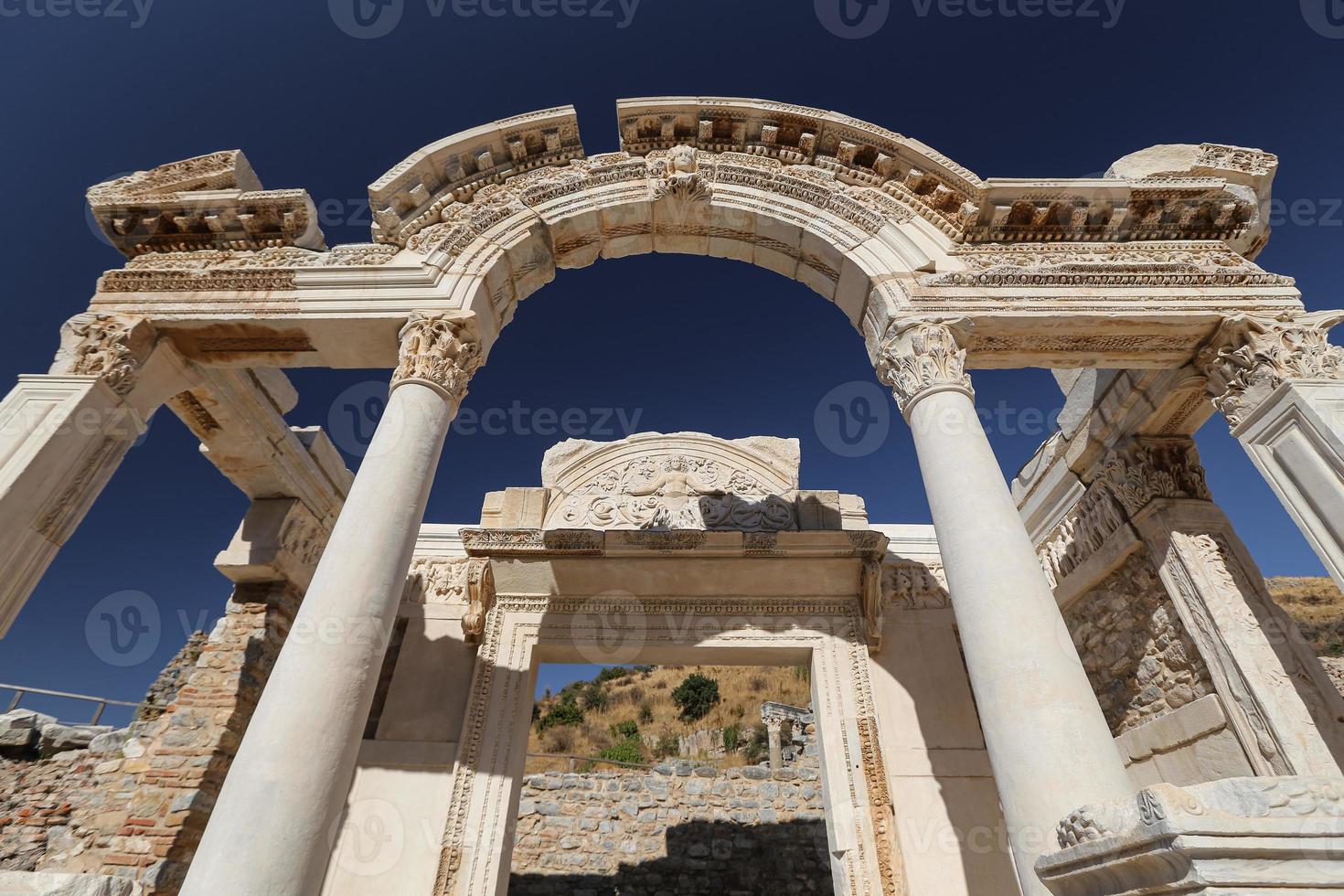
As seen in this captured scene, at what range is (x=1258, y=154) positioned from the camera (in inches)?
245

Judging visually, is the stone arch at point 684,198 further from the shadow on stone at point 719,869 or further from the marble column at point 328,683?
the shadow on stone at point 719,869

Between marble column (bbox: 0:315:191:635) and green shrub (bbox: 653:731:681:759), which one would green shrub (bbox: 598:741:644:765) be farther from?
marble column (bbox: 0:315:191:635)

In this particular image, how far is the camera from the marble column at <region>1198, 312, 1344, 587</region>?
4344 millimetres

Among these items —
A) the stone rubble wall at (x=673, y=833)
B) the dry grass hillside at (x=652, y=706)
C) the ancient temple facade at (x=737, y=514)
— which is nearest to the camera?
the ancient temple facade at (x=737, y=514)

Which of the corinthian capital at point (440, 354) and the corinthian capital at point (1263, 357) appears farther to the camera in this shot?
the corinthian capital at point (440, 354)

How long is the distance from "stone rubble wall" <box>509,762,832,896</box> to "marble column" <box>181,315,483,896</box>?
7262 millimetres

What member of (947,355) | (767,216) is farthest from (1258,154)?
(767,216)

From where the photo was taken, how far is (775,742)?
52.4ft

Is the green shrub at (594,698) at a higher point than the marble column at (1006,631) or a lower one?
higher

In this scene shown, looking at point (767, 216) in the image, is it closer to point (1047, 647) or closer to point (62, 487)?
point (1047, 647)

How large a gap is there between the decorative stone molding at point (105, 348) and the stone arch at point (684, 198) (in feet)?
7.52

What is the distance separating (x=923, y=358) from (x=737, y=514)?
3437 millimetres

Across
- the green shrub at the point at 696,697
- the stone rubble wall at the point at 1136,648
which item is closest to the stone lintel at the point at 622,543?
the stone rubble wall at the point at 1136,648

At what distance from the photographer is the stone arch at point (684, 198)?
20.0ft
